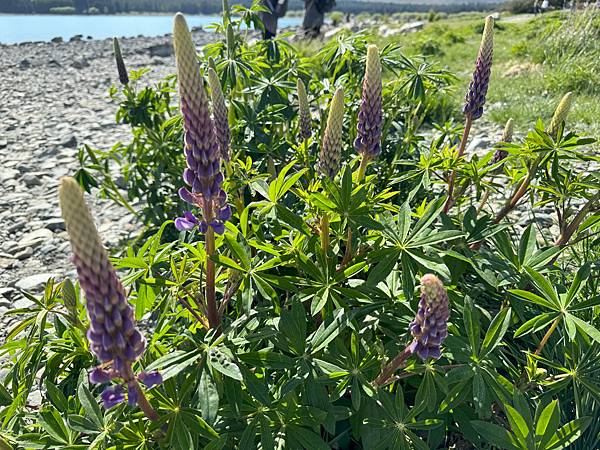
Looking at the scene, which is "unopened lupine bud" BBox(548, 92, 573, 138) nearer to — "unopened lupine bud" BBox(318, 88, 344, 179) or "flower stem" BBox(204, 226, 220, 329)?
"unopened lupine bud" BBox(318, 88, 344, 179)


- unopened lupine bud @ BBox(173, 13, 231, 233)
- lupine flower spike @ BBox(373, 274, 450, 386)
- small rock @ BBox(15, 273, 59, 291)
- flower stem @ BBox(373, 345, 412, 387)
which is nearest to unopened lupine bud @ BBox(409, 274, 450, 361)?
lupine flower spike @ BBox(373, 274, 450, 386)

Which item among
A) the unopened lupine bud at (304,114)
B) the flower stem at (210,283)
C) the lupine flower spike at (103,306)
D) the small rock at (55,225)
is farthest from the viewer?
the small rock at (55,225)

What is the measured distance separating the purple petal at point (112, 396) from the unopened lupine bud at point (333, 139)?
46.1 inches

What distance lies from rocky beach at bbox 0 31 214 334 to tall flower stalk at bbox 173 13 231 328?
2622mm

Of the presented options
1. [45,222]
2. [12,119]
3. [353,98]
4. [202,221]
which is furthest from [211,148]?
[12,119]

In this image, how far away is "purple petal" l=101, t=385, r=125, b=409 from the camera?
143 centimetres

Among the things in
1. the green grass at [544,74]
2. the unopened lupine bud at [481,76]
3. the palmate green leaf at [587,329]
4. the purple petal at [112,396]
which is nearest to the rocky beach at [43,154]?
the purple petal at [112,396]

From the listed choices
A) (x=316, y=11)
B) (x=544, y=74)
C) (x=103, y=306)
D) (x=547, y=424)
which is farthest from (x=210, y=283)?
(x=316, y=11)

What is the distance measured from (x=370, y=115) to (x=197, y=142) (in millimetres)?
925

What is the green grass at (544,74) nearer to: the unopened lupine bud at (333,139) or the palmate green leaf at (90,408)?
the unopened lupine bud at (333,139)

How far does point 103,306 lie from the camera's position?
1.20 m

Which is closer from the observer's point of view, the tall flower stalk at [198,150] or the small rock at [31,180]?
the tall flower stalk at [198,150]

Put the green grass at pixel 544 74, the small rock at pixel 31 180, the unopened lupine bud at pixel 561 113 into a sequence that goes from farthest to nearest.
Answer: the green grass at pixel 544 74, the small rock at pixel 31 180, the unopened lupine bud at pixel 561 113

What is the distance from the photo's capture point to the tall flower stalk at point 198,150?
1315 millimetres
